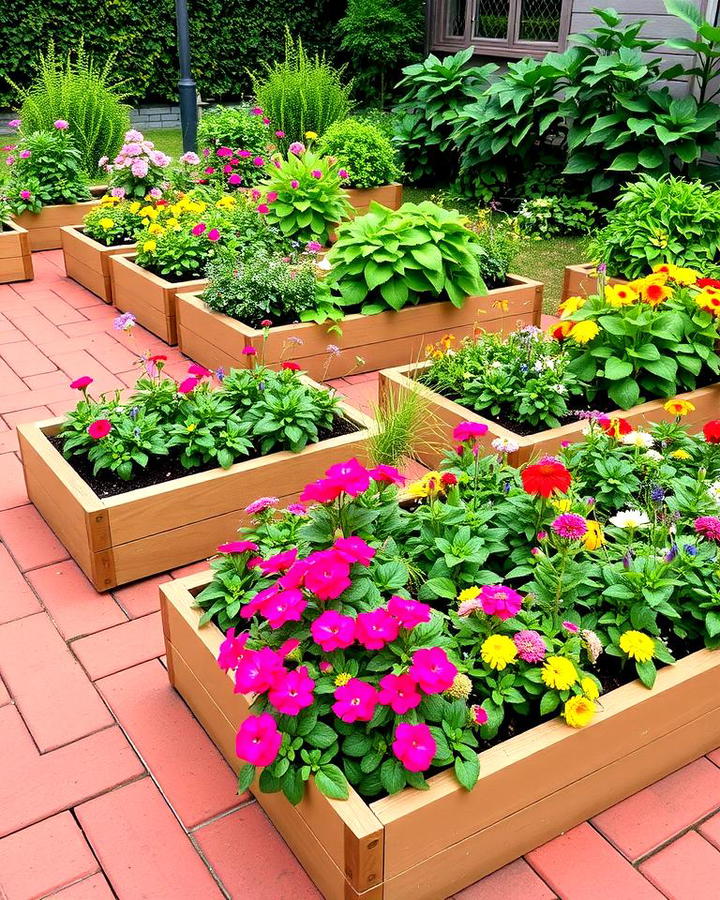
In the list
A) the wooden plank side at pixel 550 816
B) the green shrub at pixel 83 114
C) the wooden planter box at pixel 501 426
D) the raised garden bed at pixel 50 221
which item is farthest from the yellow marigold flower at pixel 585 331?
the green shrub at pixel 83 114

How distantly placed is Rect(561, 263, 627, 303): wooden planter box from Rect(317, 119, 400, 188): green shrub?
8.10 feet

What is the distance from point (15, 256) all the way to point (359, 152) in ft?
9.04

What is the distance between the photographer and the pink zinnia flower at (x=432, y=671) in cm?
167

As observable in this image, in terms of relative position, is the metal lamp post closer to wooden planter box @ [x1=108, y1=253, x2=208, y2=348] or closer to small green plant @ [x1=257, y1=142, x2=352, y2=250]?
small green plant @ [x1=257, y1=142, x2=352, y2=250]

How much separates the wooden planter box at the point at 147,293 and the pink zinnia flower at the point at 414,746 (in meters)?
3.13

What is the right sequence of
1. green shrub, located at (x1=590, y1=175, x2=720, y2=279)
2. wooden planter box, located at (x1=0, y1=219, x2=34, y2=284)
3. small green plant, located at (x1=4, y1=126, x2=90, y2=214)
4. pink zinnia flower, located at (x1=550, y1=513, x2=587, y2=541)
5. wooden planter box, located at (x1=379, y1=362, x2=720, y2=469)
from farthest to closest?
1. small green plant, located at (x1=4, y1=126, x2=90, y2=214)
2. wooden planter box, located at (x1=0, y1=219, x2=34, y2=284)
3. green shrub, located at (x1=590, y1=175, x2=720, y2=279)
4. wooden planter box, located at (x1=379, y1=362, x2=720, y2=469)
5. pink zinnia flower, located at (x1=550, y1=513, x2=587, y2=541)

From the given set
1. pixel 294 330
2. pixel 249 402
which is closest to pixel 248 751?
pixel 249 402

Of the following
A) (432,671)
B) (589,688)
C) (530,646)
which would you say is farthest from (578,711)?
(432,671)

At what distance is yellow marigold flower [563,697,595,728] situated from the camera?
1861 millimetres

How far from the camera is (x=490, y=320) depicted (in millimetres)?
4785

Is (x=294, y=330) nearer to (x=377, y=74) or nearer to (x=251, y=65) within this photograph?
(x=377, y=74)

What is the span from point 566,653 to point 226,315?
111 inches

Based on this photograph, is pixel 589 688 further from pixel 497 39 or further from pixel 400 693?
pixel 497 39

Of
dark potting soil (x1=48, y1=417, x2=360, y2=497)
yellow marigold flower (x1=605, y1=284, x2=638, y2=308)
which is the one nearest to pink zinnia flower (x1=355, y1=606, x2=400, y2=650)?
dark potting soil (x1=48, y1=417, x2=360, y2=497)
